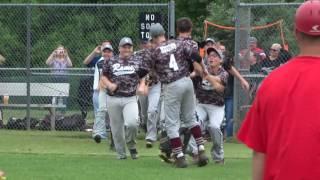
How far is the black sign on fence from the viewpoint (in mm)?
18172

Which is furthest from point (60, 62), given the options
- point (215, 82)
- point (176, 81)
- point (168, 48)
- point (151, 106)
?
point (176, 81)

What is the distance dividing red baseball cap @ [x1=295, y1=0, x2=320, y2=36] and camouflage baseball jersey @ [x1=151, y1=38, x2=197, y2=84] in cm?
802

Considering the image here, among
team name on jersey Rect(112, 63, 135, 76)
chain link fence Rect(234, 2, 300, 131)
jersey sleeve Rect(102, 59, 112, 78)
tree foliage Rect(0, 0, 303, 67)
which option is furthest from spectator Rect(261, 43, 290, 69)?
jersey sleeve Rect(102, 59, 112, 78)

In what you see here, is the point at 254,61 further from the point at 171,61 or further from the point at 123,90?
the point at 171,61

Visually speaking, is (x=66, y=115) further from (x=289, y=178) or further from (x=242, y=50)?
(x=289, y=178)

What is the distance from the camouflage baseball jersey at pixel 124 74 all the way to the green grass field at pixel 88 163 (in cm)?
109

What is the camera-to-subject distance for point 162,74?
12500mm

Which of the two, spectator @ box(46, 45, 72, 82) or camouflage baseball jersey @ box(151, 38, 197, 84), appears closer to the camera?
camouflage baseball jersey @ box(151, 38, 197, 84)

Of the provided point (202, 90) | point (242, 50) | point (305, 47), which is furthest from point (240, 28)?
point (305, 47)

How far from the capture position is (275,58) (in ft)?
56.4

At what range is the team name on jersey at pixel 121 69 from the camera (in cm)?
1348

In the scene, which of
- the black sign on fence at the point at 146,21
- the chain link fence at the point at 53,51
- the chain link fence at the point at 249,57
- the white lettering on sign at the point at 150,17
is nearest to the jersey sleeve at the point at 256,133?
the chain link fence at the point at 249,57

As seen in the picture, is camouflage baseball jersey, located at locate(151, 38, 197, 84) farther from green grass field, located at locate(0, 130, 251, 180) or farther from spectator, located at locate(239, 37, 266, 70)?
spectator, located at locate(239, 37, 266, 70)

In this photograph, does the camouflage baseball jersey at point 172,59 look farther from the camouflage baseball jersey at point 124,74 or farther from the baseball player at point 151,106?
the baseball player at point 151,106
